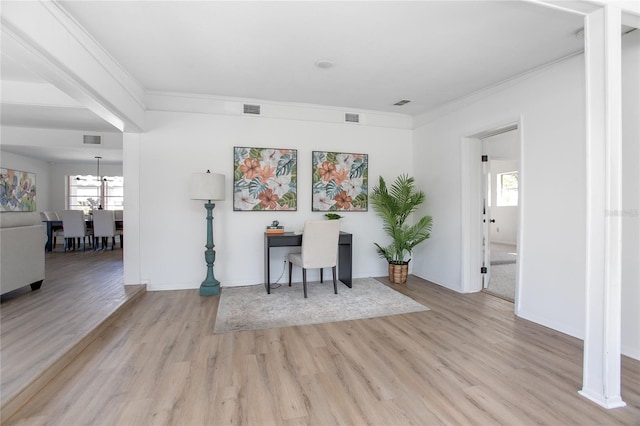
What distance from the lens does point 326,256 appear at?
374cm

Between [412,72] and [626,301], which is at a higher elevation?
[412,72]

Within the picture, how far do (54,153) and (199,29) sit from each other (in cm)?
657

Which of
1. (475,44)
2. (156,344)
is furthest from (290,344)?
(475,44)

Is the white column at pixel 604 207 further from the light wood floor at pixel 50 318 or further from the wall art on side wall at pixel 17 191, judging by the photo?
the wall art on side wall at pixel 17 191

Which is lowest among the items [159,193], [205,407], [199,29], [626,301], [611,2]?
[205,407]

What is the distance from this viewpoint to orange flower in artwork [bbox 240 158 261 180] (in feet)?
13.5

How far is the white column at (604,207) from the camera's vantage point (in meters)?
1.68

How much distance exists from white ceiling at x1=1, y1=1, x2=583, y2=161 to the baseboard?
7.98 ft

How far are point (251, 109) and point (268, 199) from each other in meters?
1.25

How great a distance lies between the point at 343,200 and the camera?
4.50m

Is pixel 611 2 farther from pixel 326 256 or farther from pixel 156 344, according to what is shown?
pixel 156 344

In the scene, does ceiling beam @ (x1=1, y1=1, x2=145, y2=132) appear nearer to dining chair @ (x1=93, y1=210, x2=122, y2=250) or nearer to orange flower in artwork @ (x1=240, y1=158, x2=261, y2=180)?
orange flower in artwork @ (x1=240, y1=158, x2=261, y2=180)

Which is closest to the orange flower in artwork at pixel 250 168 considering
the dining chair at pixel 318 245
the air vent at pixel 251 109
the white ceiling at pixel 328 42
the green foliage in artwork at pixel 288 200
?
the green foliage in artwork at pixel 288 200

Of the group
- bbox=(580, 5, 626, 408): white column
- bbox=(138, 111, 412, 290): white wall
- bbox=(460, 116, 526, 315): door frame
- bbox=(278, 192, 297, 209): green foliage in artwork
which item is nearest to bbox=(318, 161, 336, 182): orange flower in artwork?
bbox=(138, 111, 412, 290): white wall
